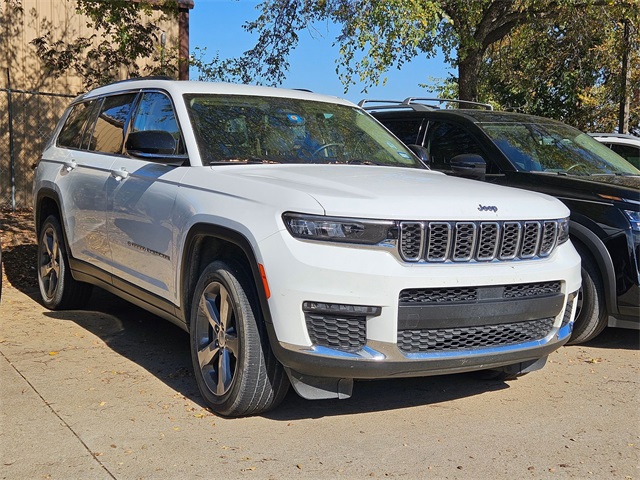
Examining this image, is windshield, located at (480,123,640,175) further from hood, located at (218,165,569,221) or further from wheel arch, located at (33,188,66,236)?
wheel arch, located at (33,188,66,236)

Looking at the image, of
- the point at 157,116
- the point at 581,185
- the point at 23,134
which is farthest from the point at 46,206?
the point at 23,134

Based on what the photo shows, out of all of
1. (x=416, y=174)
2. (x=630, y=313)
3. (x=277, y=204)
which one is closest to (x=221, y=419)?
(x=277, y=204)

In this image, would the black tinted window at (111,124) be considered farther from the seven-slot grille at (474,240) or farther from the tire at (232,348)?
the seven-slot grille at (474,240)

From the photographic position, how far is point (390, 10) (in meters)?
9.04

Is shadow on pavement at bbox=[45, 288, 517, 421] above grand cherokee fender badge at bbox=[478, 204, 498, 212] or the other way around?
the other way around

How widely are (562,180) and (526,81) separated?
11926 mm

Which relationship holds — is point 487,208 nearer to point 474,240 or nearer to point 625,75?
point 474,240

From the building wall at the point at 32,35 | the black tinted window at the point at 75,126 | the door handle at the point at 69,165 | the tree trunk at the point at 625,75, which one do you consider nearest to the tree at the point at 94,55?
Result: the building wall at the point at 32,35

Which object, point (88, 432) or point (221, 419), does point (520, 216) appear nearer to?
point (221, 419)

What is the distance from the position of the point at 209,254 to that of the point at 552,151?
3.75m

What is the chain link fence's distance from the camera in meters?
13.3

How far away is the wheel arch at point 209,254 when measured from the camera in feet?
13.8

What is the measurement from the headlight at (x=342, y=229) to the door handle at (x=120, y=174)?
2022mm

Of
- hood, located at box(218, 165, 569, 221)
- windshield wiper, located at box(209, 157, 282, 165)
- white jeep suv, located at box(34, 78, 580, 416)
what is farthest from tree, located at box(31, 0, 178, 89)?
hood, located at box(218, 165, 569, 221)
